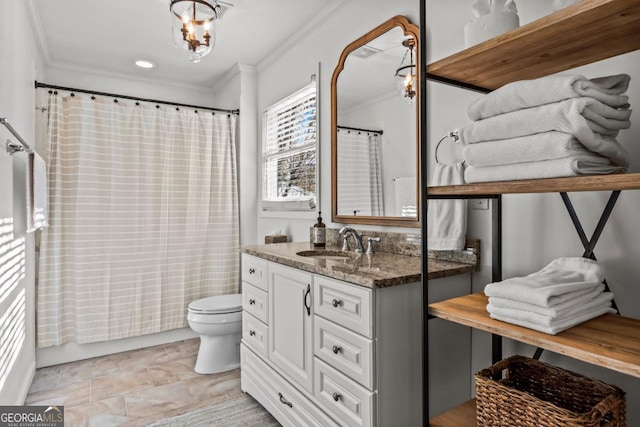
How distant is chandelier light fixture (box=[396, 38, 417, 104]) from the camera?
183 cm

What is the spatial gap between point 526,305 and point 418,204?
887 mm

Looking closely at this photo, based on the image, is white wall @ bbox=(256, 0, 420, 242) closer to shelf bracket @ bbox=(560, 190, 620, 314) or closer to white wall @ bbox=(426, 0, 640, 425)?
white wall @ bbox=(426, 0, 640, 425)

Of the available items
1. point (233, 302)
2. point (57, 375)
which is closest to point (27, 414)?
point (57, 375)

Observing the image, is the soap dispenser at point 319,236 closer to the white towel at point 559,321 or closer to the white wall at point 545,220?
the white wall at point 545,220

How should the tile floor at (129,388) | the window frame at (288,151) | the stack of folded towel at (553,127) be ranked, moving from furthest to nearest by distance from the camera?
1. the window frame at (288,151)
2. the tile floor at (129,388)
3. the stack of folded towel at (553,127)

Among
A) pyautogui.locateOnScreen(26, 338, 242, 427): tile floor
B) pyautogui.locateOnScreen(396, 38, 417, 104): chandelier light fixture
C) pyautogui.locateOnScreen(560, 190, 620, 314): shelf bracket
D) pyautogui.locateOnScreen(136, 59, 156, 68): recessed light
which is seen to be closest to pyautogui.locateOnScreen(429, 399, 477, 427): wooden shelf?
pyautogui.locateOnScreen(560, 190, 620, 314): shelf bracket

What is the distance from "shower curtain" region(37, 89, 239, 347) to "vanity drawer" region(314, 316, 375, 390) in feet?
6.68

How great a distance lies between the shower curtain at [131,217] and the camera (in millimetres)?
2789

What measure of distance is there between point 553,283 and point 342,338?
2.54ft

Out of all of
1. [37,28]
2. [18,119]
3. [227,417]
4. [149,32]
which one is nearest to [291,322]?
[227,417]

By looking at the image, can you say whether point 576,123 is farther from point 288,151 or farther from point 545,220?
point 288,151

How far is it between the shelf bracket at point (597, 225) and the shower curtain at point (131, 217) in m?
2.78

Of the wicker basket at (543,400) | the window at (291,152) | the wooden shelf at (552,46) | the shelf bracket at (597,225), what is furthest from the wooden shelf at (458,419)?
the window at (291,152)

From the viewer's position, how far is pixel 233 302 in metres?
2.80
